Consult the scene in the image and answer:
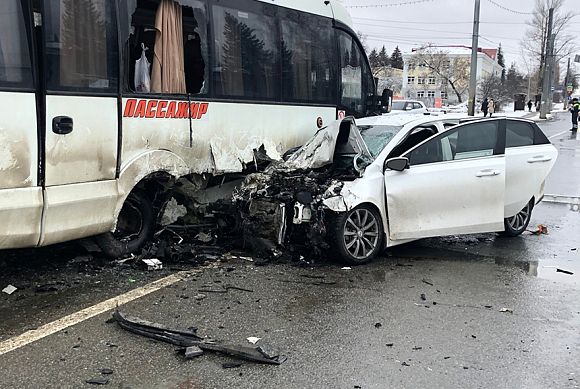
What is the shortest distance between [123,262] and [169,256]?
0.49 metres

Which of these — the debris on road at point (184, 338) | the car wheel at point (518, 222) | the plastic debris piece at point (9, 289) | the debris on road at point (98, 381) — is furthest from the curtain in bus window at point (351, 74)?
the debris on road at point (98, 381)

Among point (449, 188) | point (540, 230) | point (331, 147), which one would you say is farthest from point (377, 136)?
point (540, 230)

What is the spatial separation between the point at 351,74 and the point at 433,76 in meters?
93.7

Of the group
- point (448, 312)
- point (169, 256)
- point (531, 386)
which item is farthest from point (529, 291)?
point (169, 256)

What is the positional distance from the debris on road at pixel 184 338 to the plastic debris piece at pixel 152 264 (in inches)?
55.3

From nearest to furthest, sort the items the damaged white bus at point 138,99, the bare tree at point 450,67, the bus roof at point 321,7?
1. the damaged white bus at point 138,99
2. the bus roof at point 321,7
3. the bare tree at point 450,67

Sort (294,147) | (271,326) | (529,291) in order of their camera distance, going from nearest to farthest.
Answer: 1. (271,326)
2. (529,291)
3. (294,147)

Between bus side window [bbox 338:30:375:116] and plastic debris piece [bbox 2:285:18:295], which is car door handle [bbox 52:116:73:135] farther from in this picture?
bus side window [bbox 338:30:375:116]

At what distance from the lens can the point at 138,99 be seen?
20.2 feet

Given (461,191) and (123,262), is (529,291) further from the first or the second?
(123,262)

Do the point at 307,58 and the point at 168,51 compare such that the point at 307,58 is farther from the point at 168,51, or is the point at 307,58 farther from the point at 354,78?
the point at 168,51

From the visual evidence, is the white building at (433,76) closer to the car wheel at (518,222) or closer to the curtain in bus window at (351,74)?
the curtain in bus window at (351,74)

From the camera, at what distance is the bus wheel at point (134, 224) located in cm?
640

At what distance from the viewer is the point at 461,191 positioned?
6957 millimetres
